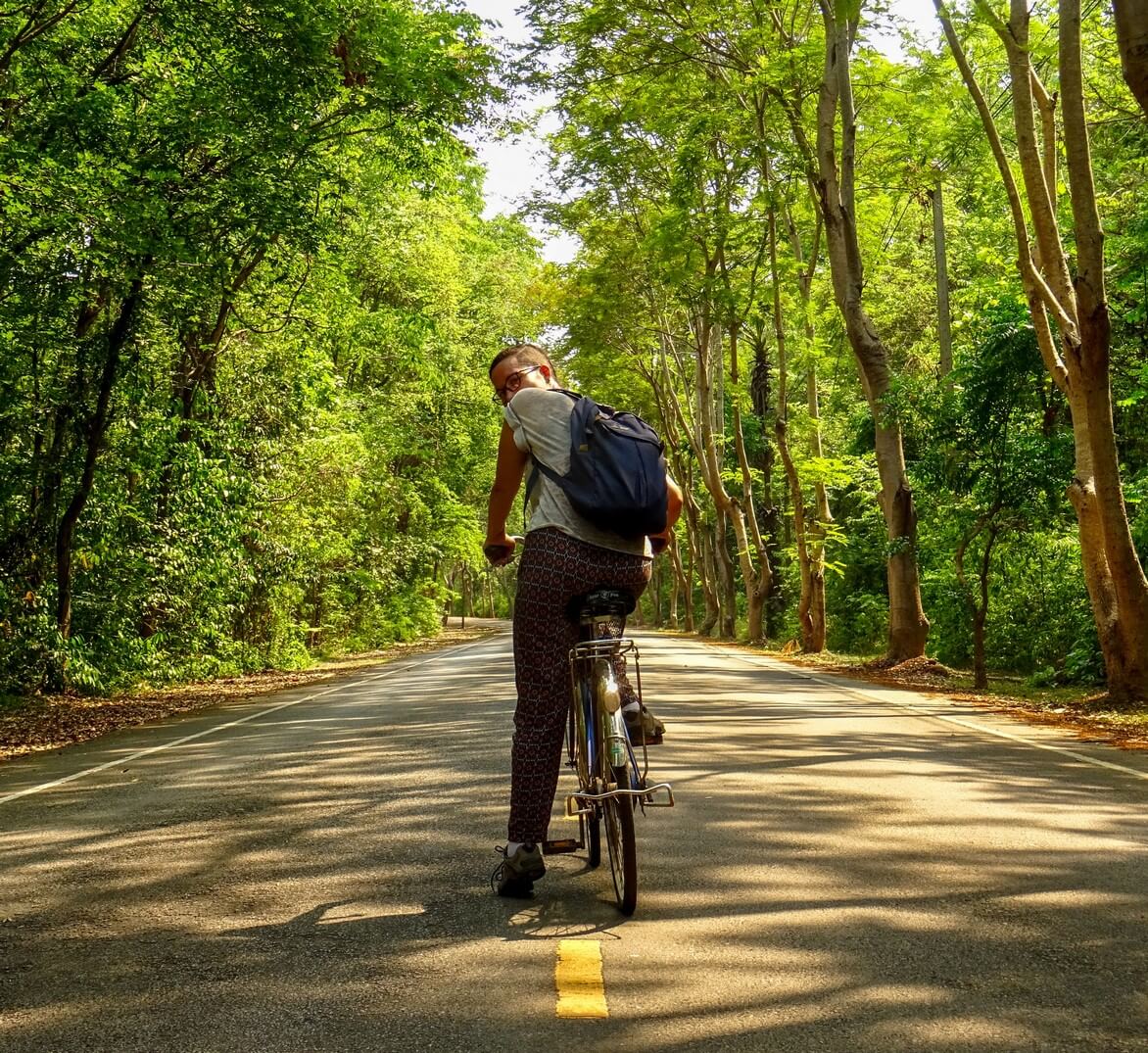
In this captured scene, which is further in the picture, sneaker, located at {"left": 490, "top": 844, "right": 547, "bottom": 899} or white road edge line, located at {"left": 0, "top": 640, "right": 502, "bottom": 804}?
white road edge line, located at {"left": 0, "top": 640, "right": 502, "bottom": 804}

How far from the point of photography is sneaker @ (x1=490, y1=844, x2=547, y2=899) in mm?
4738

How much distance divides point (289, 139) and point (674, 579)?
4578 centimetres

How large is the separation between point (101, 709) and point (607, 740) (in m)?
11.7

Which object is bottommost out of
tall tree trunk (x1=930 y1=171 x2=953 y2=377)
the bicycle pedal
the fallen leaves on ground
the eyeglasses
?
the fallen leaves on ground

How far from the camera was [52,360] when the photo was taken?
1585 centimetres

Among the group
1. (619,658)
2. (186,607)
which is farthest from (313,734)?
(186,607)

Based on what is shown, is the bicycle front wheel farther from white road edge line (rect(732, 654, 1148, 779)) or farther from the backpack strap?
white road edge line (rect(732, 654, 1148, 779))

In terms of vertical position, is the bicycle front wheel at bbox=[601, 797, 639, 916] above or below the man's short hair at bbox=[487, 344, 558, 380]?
below

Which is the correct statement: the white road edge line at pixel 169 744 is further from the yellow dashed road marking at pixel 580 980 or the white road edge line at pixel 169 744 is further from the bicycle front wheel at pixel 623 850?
the yellow dashed road marking at pixel 580 980

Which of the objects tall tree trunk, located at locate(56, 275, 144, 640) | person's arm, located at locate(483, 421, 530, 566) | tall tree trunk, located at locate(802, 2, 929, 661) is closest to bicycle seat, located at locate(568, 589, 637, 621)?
person's arm, located at locate(483, 421, 530, 566)

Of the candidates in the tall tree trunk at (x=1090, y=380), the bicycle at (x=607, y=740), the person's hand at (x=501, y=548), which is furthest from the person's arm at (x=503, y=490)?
the tall tree trunk at (x=1090, y=380)

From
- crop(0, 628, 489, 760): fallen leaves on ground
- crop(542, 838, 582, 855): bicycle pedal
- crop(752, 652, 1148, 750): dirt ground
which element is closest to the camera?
crop(542, 838, 582, 855): bicycle pedal

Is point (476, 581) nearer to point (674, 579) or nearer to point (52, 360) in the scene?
point (674, 579)

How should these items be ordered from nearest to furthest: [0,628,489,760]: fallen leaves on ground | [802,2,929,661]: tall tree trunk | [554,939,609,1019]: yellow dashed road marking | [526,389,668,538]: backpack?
1. [554,939,609,1019]: yellow dashed road marking
2. [526,389,668,538]: backpack
3. [0,628,489,760]: fallen leaves on ground
4. [802,2,929,661]: tall tree trunk
